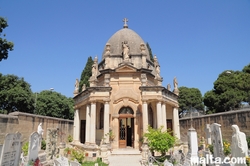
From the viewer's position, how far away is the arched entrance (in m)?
19.1

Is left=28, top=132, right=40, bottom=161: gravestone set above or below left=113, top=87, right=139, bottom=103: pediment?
below

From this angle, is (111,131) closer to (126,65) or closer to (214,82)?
(126,65)

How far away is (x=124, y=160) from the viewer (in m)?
14.9

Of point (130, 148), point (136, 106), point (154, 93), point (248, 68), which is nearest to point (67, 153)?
point (130, 148)

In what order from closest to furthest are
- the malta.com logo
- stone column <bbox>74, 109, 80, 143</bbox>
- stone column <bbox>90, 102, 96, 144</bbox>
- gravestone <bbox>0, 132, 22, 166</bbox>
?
the malta.com logo → gravestone <bbox>0, 132, 22, 166</bbox> → stone column <bbox>90, 102, 96, 144</bbox> → stone column <bbox>74, 109, 80, 143</bbox>

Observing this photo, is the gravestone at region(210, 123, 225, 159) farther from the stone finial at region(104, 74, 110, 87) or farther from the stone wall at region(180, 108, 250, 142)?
the stone finial at region(104, 74, 110, 87)

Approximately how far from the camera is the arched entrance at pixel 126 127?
62.5ft

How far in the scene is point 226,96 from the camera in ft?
94.8

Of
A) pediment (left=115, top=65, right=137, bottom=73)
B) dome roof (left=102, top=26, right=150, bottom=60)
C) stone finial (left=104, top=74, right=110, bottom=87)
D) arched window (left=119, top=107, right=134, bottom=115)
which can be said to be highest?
dome roof (left=102, top=26, right=150, bottom=60)

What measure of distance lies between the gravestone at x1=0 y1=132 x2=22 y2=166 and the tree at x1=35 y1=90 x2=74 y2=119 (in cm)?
2646

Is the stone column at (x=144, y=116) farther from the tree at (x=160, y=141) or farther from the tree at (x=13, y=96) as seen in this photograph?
the tree at (x=13, y=96)

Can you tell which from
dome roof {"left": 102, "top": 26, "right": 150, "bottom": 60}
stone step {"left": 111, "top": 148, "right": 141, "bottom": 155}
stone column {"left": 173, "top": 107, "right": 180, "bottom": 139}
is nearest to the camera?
stone step {"left": 111, "top": 148, "right": 141, "bottom": 155}

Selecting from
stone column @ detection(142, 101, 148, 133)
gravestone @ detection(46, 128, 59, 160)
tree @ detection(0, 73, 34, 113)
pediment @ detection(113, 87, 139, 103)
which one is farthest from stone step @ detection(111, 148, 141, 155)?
tree @ detection(0, 73, 34, 113)

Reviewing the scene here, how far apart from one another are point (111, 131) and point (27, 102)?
14.5 meters
